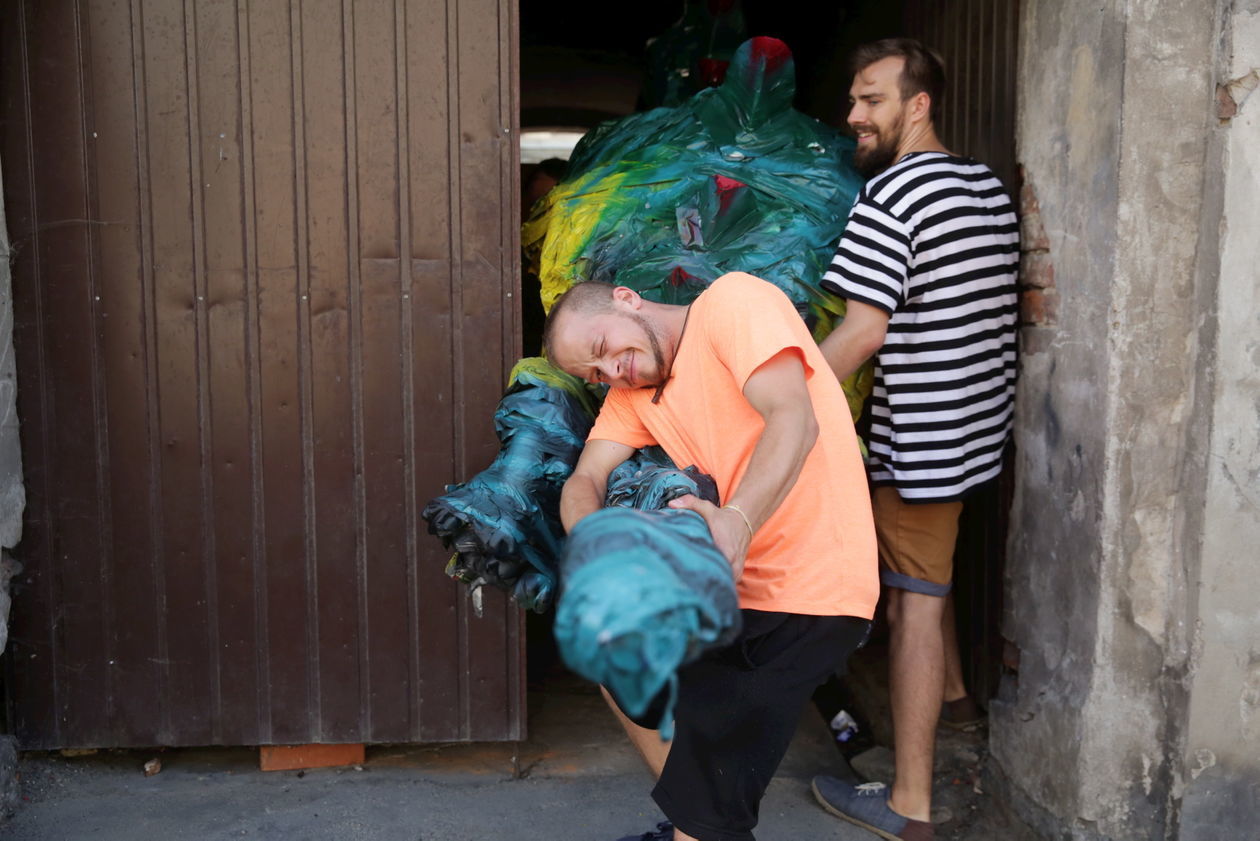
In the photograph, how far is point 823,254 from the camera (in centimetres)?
283

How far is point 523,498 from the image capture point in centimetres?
237

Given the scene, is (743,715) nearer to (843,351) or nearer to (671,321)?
(671,321)

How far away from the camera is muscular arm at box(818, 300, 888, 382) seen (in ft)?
8.53

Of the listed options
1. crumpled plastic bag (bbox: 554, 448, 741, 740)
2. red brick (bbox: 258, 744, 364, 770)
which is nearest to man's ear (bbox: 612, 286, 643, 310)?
crumpled plastic bag (bbox: 554, 448, 741, 740)

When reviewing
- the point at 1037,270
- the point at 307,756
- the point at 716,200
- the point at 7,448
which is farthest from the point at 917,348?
the point at 7,448

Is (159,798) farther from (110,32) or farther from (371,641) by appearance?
(110,32)

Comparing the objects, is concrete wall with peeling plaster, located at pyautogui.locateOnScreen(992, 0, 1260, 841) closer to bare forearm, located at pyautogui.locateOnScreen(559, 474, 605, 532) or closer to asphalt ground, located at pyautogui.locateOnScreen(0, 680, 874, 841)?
asphalt ground, located at pyautogui.locateOnScreen(0, 680, 874, 841)

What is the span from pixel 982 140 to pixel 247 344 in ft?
7.16

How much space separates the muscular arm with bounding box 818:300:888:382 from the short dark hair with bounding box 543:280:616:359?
615 mm

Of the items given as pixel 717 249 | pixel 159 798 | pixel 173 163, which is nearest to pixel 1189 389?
pixel 717 249

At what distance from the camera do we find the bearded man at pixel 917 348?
2.64m

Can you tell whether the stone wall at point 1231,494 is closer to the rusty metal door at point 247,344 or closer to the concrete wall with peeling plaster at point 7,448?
the rusty metal door at point 247,344

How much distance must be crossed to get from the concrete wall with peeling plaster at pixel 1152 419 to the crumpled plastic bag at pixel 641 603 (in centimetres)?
133

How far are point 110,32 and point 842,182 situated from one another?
6.54 ft
